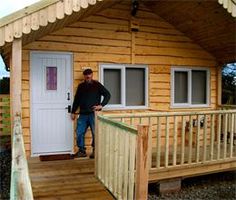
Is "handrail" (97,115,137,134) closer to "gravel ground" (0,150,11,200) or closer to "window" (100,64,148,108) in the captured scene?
"gravel ground" (0,150,11,200)

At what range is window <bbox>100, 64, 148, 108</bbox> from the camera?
691cm

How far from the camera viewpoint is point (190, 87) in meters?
7.75

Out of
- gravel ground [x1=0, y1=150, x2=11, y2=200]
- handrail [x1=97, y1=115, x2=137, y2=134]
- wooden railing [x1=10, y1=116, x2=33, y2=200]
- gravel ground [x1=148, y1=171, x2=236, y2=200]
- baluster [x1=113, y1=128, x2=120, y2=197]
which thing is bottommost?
gravel ground [x1=148, y1=171, x2=236, y2=200]

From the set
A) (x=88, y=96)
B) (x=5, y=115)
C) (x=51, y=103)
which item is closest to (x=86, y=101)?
(x=88, y=96)

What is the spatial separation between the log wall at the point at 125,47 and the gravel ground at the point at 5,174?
0.56 metres

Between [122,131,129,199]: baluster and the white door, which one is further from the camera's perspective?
the white door

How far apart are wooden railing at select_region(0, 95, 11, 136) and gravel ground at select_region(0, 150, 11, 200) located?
1.76ft

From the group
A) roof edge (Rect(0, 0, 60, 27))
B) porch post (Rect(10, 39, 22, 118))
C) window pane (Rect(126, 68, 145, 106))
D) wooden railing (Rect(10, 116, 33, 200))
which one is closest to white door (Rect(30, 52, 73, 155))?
window pane (Rect(126, 68, 145, 106))

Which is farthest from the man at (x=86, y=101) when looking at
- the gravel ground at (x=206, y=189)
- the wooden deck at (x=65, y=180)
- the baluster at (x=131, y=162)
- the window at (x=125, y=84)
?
the baluster at (x=131, y=162)

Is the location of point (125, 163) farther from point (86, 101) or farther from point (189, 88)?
point (189, 88)

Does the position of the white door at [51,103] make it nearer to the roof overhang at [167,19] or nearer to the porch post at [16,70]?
the roof overhang at [167,19]

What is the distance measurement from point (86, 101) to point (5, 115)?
2984 mm

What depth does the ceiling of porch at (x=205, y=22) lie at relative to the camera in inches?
246

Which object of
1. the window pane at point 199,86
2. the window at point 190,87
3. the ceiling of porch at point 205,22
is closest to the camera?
the ceiling of porch at point 205,22
